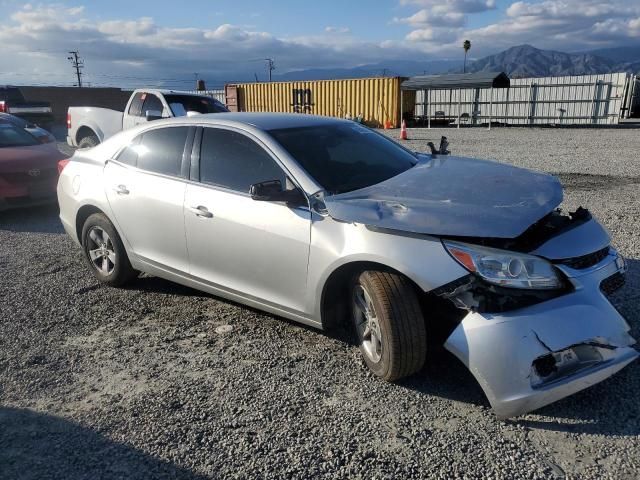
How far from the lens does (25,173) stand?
25.1 ft

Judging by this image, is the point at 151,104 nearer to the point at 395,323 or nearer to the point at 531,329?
the point at 395,323

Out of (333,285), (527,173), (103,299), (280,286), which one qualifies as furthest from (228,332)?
(527,173)

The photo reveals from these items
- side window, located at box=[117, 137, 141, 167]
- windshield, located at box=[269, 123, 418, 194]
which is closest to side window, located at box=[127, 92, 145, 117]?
side window, located at box=[117, 137, 141, 167]

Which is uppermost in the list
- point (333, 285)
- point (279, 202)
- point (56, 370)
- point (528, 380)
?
point (279, 202)

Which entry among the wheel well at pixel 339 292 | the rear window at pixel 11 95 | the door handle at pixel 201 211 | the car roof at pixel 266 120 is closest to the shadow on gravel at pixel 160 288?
the door handle at pixel 201 211

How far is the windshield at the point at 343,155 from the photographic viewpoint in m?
3.70

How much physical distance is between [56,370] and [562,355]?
3155mm

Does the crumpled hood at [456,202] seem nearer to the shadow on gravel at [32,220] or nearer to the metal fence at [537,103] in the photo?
the shadow on gravel at [32,220]

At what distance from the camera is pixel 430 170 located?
13.2 ft

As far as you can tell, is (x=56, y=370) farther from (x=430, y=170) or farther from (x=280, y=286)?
(x=430, y=170)

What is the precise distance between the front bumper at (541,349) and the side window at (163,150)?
264 cm

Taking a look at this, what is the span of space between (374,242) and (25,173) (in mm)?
6580

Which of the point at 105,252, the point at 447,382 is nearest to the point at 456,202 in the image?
the point at 447,382

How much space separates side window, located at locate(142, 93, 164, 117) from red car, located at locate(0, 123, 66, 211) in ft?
10.7
